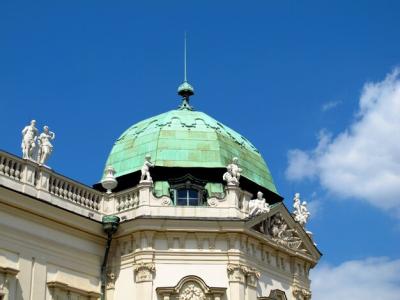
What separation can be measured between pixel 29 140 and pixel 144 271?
566 cm

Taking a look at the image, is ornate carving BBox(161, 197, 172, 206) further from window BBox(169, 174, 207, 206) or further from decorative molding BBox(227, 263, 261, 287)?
decorative molding BBox(227, 263, 261, 287)

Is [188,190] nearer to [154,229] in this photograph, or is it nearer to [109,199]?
[109,199]

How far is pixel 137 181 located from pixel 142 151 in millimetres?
1256

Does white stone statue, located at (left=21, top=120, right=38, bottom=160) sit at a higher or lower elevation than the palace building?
higher

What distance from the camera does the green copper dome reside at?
31938 millimetres

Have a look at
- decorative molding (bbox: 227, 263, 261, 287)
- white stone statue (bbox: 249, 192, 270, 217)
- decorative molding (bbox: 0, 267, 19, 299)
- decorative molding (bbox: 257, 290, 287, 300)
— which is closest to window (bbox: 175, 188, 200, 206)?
white stone statue (bbox: 249, 192, 270, 217)

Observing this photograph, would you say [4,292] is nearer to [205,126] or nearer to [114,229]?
[114,229]

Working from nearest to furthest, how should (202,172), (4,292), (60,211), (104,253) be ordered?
1. (4,292)
2. (60,211)
3. (104,253)
4. (202,172)

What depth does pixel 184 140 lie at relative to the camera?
32469 mm

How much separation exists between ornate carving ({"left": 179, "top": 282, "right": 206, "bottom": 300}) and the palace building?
1.3 inches

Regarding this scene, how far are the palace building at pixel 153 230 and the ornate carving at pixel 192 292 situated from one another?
33 mm

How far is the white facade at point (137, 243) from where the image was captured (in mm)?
26609

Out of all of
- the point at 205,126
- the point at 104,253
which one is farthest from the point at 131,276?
the point at 205,126

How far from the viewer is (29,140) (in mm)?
27344
